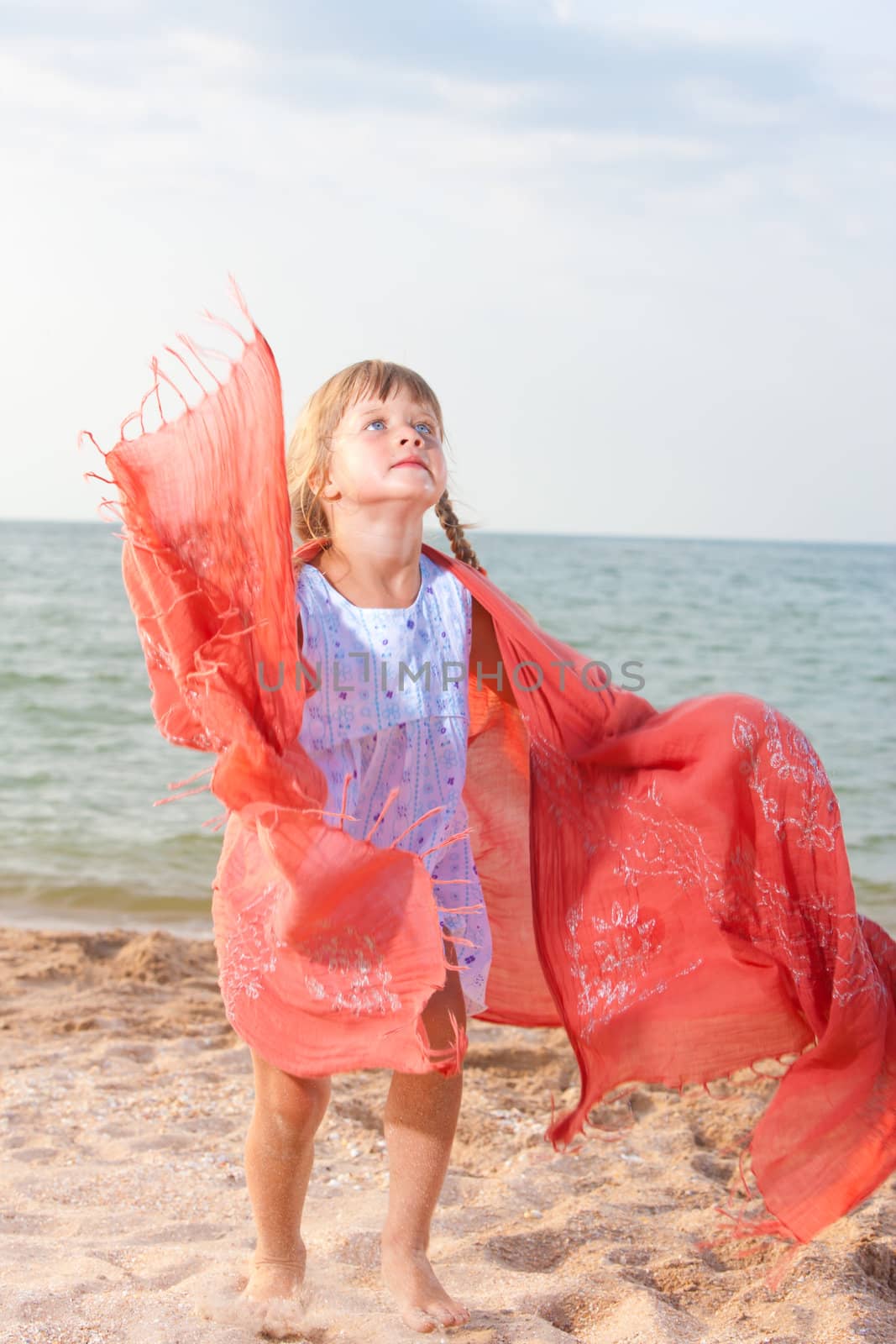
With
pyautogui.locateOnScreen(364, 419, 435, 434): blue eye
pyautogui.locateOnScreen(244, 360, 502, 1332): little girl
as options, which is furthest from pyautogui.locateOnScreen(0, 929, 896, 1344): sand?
pyautogui.locateOnScreen(364, 419, 435, 434): blue eye

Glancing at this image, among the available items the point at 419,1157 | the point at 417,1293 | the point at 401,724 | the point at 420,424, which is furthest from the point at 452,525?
the point at 417,1293

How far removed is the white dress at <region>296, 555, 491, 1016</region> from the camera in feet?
8.69

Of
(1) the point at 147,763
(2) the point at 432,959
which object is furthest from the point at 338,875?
(1) the point at 147,763

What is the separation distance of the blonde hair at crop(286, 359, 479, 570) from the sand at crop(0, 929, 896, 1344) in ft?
4.87

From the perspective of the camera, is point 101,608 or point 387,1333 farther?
point 101,608

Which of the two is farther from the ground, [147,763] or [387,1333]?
[387,1333]

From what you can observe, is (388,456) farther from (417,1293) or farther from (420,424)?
(417,1293)

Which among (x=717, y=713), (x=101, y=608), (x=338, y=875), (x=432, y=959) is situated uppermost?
(x=717, y=713)

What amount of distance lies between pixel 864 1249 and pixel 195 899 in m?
3.96

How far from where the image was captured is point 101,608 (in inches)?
808

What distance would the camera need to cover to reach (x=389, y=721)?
269 centimetres

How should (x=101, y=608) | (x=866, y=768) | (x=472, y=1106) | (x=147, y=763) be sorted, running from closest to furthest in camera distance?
1. (x=472, y=1106)
2. (x=147, y=763)
3. (x=866, y=768)
4. (x=101, y=608)

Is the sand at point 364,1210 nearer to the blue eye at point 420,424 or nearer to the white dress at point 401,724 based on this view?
the white dress at point 401,724

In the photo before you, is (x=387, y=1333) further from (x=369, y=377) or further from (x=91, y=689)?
(x=91, y=689)
